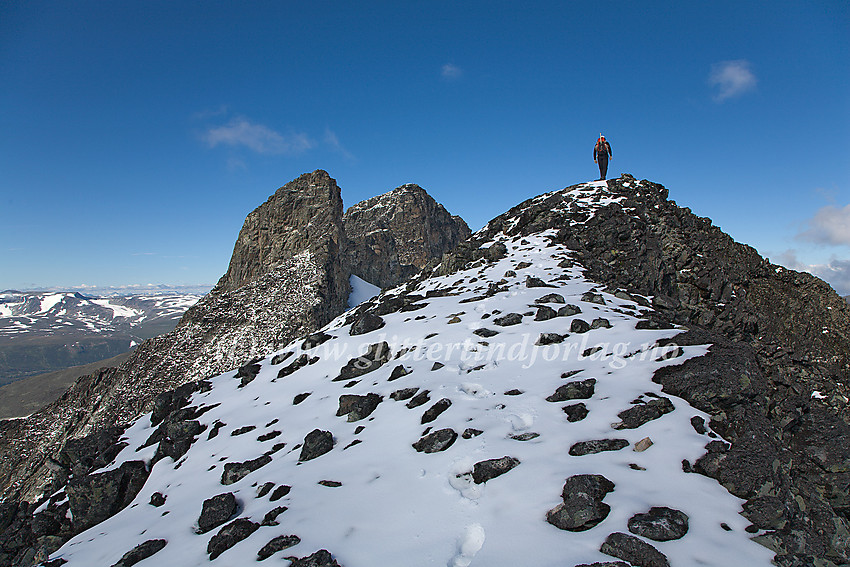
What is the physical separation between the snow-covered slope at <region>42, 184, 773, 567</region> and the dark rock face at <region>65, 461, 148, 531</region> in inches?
28.5

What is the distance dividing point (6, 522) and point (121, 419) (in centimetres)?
2057

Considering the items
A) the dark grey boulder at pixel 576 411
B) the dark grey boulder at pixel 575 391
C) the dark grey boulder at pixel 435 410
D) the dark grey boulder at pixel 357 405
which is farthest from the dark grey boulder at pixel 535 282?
the dark grey boulder at pixel 576 411

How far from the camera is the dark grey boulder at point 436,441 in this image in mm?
7382

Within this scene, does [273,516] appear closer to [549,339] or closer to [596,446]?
[596,446]

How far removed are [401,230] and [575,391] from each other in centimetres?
10334

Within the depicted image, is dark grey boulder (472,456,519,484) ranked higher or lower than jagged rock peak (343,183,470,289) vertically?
lower

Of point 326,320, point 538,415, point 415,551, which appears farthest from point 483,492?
point 326,320

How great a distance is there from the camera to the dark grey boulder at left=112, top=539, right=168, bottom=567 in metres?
7.14

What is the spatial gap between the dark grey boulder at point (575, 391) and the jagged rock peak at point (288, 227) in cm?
4503

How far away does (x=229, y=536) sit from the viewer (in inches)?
257

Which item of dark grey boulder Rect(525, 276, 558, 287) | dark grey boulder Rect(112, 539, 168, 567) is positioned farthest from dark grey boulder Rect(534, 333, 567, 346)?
dark grey boulder Rect(112, 539, 168, 567)

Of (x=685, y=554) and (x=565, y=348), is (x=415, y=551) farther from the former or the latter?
(x=565, y=348)

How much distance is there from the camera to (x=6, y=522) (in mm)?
13625

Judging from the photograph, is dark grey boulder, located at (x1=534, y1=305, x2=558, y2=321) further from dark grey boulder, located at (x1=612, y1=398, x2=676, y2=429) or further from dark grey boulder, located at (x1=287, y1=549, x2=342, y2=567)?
dark grey boulder, located at (x1=287, y1=549, x2=342, y2=567)
